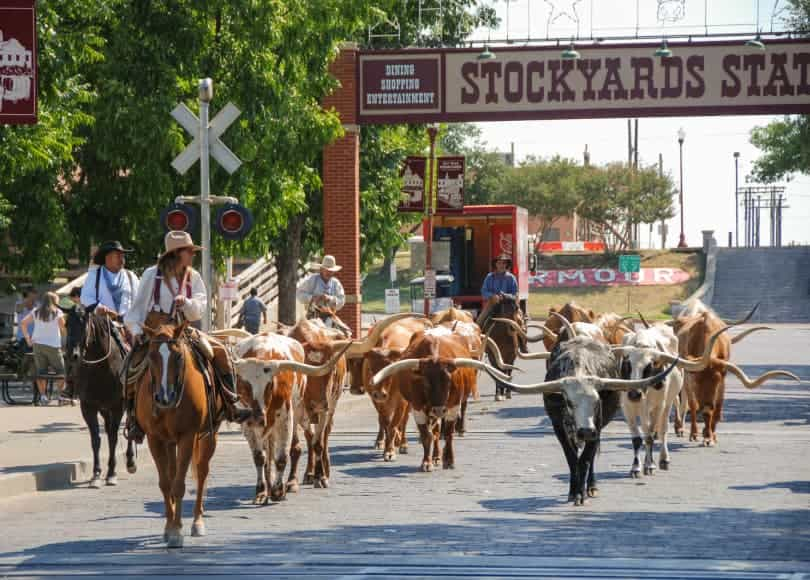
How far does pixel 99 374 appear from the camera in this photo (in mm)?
16344

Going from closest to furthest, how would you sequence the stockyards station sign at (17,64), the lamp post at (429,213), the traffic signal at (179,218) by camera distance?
1. the stockyards station sign at (17,64)
2. the traffic signal at (179,218)
3. the lamp post at (429,213)

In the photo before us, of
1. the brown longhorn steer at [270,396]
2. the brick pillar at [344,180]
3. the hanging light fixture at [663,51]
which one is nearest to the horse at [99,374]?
the brown longhorn steer at [270,396]

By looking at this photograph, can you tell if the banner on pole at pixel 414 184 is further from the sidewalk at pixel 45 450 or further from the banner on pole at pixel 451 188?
the sidewalk at pixel 45 450

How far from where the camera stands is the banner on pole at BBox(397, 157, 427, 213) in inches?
1441

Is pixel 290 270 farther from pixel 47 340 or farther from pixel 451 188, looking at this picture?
pixel 47 340

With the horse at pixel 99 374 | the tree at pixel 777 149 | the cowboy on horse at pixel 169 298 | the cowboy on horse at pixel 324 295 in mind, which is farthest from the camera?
the tree at pixel 777 149

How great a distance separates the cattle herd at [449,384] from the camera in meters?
14.1

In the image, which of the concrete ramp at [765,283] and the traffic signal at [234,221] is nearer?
the traffic signal at [234,221]

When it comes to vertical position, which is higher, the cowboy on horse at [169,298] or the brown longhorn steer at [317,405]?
the cowboy on horse at [169,298]

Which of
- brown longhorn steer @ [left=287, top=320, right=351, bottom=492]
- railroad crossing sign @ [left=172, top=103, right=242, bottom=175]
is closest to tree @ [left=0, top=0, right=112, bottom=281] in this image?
railroad crossing sign @ [left=172, top=103, right=242, bottom=175]

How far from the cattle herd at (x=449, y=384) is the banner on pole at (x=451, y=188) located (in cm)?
1767

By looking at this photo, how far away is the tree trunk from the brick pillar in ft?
25.4

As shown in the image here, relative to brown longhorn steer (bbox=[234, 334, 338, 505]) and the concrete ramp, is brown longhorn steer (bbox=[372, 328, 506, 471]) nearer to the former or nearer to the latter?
brown longhorn steer (bbox=[234, 334, 338, 505])

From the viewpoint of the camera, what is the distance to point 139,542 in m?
12.0
